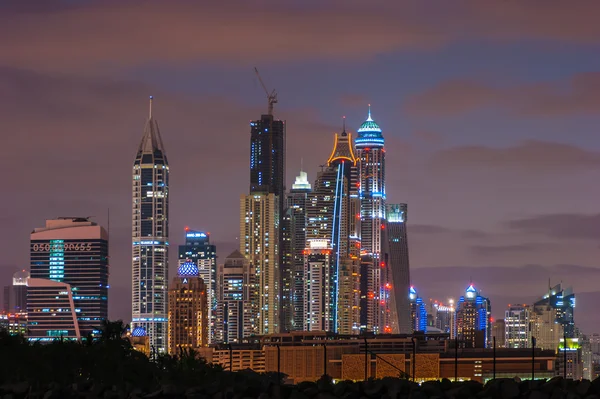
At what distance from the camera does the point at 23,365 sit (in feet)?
170

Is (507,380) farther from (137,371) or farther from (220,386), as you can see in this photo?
(137,371)

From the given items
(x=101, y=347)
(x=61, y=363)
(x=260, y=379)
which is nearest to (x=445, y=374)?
(x=101, y=347)

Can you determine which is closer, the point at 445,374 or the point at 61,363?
the point at 61,363

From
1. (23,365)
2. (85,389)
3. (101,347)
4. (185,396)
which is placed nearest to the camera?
(185,396)

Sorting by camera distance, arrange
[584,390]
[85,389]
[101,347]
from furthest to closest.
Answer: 1. [101,347]
2. [85,389]
3. [584,390]

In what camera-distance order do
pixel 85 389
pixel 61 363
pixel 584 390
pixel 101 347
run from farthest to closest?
pixel 101 347
pixel 61 363
pixel 85 389
pixel 584 390

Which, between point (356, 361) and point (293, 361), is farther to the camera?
point (293, 361)

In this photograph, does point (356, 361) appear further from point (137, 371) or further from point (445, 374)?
point (137, 371)

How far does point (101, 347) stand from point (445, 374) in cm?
11908

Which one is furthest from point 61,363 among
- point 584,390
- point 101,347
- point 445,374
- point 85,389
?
point 445,374

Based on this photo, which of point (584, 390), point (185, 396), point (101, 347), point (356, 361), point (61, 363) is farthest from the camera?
point (356, 361)

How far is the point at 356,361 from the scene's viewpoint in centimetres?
17238

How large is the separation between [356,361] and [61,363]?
118461 mm

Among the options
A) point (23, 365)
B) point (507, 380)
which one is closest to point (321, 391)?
point (507, 380)
